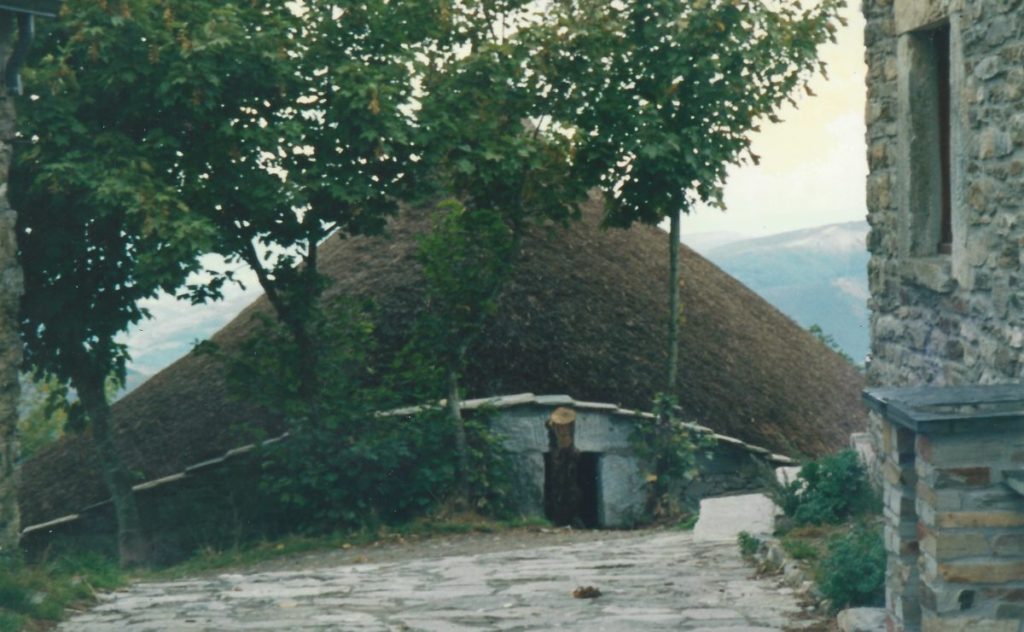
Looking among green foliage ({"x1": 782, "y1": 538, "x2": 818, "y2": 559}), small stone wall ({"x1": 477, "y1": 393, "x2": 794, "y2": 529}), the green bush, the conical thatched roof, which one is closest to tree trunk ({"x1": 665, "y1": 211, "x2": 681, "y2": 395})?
small stone wall ({"x1": 477, "y1": 393, "x2": 794, "y2": 529})

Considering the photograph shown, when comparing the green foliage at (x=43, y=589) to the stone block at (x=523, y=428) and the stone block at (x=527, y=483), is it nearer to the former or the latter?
the stone block at (x=527, y=483)

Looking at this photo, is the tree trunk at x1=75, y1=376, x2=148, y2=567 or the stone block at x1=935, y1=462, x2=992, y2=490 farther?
the tree trunk at x1=75, y1=376, x2=148, y2=567

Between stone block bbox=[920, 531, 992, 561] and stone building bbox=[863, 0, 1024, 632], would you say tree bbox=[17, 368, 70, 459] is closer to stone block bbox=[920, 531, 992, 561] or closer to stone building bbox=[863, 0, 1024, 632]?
stone building bbox=[863, 0, 1024, 632]

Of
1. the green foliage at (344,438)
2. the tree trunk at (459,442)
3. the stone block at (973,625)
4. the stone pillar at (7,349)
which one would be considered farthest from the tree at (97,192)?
the stone block at (973,625)

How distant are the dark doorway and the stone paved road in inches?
197

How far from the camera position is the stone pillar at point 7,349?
355 inches

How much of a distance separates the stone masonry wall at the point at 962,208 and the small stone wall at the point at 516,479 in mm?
6052

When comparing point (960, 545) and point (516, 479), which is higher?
point (960, 545)

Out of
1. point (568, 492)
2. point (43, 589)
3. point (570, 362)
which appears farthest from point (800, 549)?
point (570, 362)

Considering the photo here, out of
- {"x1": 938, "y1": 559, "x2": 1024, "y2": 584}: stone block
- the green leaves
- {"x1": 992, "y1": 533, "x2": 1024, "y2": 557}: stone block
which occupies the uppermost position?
the green leaves

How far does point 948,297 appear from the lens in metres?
→ 7.68

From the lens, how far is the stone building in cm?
487

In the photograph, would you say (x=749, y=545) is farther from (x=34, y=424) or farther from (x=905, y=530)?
(x=34, y=424)

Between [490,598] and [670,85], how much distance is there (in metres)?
7.71
